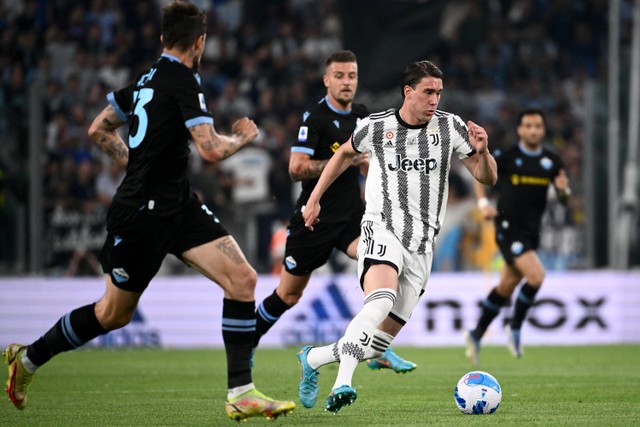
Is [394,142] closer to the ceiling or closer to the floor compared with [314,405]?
closer to the ceiling

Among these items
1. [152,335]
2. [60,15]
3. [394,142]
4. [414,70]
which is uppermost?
[60,15]

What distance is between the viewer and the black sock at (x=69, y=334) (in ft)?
23.6

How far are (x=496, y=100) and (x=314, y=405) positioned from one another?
12522 mm

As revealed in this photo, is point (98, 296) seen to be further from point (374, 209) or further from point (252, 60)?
point (374, 209)

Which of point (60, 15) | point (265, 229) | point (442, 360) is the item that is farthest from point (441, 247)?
point (60, 15)

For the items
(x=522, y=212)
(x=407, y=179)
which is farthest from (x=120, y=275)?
(x=522, y=212)

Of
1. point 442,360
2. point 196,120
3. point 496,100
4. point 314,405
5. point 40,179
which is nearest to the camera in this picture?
point 196,120

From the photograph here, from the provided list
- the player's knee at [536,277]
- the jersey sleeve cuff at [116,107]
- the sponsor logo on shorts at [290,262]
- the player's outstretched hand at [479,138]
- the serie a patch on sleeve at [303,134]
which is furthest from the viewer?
the player's knee at [536,277]

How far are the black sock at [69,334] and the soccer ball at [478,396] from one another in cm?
238

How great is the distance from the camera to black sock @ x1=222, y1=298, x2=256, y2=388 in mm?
6789

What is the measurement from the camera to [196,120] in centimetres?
661

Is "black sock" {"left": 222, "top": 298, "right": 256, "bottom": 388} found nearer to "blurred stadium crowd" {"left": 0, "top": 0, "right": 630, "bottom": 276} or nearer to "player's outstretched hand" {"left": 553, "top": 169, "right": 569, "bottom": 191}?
"player's outstretched hand" {"left": 553, "top": 169, "right": 569, "bottom": 191}

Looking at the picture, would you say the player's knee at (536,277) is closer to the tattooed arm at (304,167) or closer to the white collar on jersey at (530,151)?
the white collar on jersey at (530,151)


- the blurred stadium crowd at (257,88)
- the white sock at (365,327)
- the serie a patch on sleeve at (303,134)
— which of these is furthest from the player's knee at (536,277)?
the white sock at (365,327)
